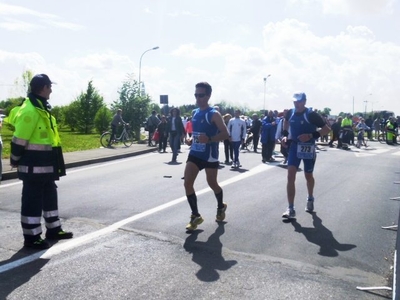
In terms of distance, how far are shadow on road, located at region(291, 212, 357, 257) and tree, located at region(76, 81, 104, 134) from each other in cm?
3878

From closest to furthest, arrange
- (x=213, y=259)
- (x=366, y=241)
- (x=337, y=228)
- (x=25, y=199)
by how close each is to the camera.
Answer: (x=213, y=259) → (x=25, y=199) → (x=366, y=241) → (x=337, y=228)

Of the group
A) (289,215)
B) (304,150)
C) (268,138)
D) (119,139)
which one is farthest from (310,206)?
(119,139)

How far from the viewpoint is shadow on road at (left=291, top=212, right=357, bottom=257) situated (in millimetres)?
5607

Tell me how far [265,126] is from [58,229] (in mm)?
11529

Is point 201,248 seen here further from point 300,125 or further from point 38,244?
point 300,125

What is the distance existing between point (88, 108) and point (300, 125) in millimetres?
38800

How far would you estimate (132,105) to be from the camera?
92.6 ft

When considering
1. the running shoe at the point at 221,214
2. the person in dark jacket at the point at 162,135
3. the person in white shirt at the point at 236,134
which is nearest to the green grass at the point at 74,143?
the person in dark jacket at the point at 162,135

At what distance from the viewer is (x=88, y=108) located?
44.1 meters

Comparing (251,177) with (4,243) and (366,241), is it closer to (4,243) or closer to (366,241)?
(366,241)

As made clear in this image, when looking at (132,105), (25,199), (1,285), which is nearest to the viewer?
(1,285)

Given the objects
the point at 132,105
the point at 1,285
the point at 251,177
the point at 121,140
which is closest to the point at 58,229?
the point at 1,285

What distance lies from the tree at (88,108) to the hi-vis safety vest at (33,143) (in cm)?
3911

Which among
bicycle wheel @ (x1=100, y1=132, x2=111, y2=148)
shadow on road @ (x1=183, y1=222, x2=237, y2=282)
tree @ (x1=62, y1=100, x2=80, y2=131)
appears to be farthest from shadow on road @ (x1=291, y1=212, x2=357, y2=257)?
tree @ (x1=62, y1=100, x2=80, y2=131)
